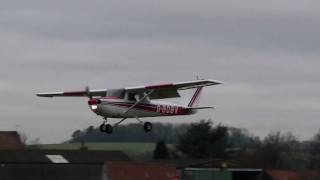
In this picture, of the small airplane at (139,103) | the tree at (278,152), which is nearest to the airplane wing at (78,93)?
the small airplane at (139,103)

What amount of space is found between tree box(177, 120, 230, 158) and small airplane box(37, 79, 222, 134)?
195ft

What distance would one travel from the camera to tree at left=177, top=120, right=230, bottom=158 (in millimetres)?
111812

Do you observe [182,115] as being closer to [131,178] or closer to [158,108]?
[158,108]

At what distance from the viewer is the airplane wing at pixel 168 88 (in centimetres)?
4841

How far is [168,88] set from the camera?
50.5 m

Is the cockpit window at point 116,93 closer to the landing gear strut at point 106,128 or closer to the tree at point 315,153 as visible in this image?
the landing gear strut at point 106,128

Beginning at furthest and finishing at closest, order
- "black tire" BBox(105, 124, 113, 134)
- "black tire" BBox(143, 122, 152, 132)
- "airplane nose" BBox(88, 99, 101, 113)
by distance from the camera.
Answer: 1. "black tire" BBox(143, 122, 152, 132)
2. "black tire" BBox(105, 124, 113, 134)
3. "airplane nose" BBox(88, 99, 101, 113)

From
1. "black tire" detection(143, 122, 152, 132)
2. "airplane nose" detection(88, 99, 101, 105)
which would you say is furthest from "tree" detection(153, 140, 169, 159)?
"airplane nose" detection(88, 99, 101, 105)

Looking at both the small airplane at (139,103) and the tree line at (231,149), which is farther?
the tree line at (231,149)

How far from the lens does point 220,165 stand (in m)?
85.2

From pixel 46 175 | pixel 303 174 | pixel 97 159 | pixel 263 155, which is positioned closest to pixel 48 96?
pixel 46 175

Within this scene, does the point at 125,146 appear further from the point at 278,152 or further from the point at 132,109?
the point at 132,109

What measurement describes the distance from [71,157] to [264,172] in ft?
63.5

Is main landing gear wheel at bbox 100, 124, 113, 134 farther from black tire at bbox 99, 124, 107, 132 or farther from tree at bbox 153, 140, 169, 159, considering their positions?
tree at bbox 153, 140, 169, 159
